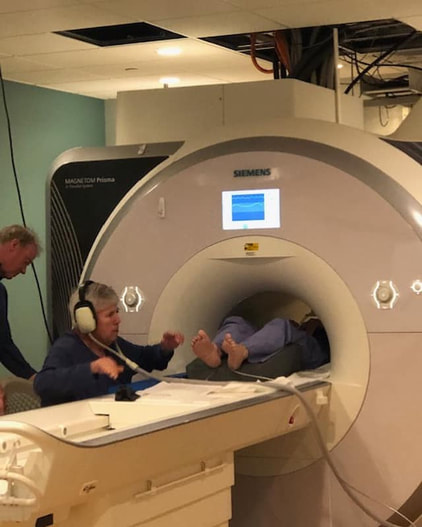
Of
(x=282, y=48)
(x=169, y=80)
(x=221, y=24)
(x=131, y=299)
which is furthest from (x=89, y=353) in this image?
(x=169, y=80)

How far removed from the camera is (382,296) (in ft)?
10.1

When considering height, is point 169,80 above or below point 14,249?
above

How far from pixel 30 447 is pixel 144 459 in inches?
11.5

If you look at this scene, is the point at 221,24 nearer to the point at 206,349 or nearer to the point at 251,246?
the point at 251,246

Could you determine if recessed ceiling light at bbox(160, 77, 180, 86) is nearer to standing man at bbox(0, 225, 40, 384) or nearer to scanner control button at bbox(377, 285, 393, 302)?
standing man at bbox(0, 225, 40, 384)

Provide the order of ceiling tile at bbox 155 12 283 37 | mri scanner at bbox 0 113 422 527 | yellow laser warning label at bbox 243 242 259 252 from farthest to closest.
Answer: ceiling tile at bbox 155 12 283 37 < yellow laser warning label at bbox 243 242 259 252 < mri scanner at bbox 0 113 422 527

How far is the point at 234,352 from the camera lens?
10.6 feet

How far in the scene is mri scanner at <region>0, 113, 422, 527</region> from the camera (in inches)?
108

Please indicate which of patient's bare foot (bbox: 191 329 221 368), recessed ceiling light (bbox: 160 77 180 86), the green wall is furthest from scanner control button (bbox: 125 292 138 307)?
recessed ceiling light (bbox: 160 77 180 86)

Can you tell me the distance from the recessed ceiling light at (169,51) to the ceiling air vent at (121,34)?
0.46 feet

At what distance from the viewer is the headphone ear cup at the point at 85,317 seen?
2.96 metres

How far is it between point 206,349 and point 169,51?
1.57 m

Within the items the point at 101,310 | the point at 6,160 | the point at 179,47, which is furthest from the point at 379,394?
the point at 6,160

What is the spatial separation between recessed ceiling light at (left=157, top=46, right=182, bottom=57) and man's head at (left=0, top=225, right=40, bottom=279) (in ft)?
3.45
